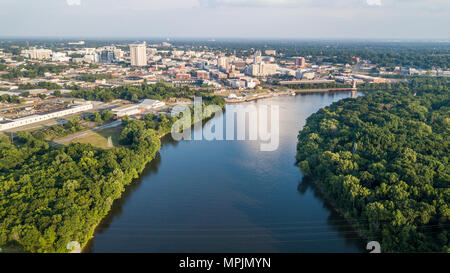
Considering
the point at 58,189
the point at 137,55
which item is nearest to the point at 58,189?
the point at 58,189

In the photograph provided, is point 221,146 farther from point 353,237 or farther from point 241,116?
point 353,237

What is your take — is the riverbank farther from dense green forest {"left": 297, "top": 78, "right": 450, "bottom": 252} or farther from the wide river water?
the wide river water

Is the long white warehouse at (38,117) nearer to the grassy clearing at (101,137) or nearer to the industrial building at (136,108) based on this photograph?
the industrial building at (136,108)

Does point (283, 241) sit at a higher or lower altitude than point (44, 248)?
lower

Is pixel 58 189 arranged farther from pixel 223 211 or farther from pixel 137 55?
pixel 137 55

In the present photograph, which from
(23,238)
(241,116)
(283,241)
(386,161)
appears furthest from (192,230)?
(241,116)

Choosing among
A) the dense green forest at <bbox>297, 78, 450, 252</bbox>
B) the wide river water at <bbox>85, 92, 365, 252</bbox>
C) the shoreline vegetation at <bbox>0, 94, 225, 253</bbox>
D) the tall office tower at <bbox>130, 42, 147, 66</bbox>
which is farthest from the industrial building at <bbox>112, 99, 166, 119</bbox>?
the tall office tower at <bbox>130, 42, 147, 66</bbox>

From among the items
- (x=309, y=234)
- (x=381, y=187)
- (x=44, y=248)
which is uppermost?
(x=381, y=187)
